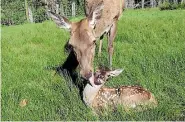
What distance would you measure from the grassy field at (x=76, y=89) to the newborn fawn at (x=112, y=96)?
0.50 feet

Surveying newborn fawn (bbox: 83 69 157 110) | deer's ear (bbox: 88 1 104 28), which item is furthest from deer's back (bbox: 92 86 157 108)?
deer's ear (bbox: 88 1 104 28)

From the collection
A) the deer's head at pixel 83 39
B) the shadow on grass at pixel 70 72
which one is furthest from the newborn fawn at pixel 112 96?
the shadow on grass at pixel 70 72

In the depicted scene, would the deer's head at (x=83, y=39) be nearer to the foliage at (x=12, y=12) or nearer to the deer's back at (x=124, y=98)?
the deer's back at (x=124, y=98)

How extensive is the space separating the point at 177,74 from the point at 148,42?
4023 millimetres

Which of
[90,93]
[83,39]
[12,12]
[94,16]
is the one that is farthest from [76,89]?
[12,12]

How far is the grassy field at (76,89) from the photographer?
17.4 ft

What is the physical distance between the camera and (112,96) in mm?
5418

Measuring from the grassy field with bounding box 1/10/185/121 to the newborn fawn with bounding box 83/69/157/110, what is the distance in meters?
0.15

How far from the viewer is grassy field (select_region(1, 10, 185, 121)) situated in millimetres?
5300

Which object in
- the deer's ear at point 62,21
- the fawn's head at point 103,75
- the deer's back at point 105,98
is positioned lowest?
the deer's back at point 105,98

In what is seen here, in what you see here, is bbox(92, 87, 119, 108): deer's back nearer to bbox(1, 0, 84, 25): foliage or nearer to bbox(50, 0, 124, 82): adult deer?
bbox(50, 0, 124, 82): adult deer

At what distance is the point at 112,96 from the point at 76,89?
87 cm

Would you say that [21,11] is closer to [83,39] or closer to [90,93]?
[83,39]

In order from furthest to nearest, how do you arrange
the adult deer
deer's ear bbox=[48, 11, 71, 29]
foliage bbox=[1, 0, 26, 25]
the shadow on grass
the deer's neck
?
foliage bbox=[1, 0, 26, 25], the shadow on grass, deer's ear bbox=[48, 11, 71, 29], the adult deer, the deer's neck
